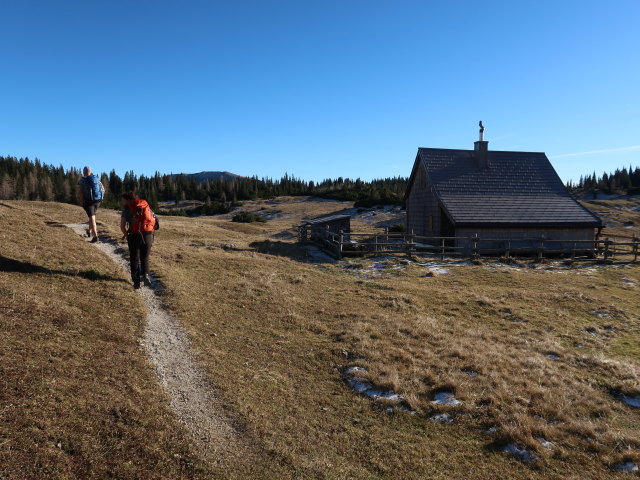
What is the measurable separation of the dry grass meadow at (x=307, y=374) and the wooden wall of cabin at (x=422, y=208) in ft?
46.8

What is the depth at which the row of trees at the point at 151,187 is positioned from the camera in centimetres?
9456

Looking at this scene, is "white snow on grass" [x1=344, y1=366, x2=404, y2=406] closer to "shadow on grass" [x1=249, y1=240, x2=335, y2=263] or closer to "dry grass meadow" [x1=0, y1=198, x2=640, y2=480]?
"dry grass meadow" [x1=0, y1=198, x2=640, y2=480]

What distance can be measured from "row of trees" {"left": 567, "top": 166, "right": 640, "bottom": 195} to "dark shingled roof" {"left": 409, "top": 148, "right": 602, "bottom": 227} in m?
76.1

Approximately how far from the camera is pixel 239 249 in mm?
25078

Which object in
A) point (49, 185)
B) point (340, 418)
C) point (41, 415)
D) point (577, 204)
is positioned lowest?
point (340, 418)

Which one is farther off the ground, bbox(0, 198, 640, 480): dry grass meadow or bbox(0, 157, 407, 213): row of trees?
bbox(0, 157, 407, 213): row of trees

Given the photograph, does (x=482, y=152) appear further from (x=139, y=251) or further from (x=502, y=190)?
(x=139, y=251)

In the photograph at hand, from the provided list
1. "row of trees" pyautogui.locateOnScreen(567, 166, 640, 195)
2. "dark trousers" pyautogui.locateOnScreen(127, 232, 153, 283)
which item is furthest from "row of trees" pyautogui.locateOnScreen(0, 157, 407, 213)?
"dark trousers" pyautogui.locateOnScreen(127, 232, 153, 283)

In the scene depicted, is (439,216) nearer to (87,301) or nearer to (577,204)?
(577,204)

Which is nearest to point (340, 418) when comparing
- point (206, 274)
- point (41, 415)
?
point (41, 415)

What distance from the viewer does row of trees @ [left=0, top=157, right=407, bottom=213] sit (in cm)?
9456

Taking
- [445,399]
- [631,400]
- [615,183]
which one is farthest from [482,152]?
[615,183]

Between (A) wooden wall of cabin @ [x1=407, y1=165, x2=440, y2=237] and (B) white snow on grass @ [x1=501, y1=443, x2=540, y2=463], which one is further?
(A) wooden wall of cabin @ [x1=407, y1=165, x2=440, y2=237]

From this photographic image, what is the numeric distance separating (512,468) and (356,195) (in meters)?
95.2
